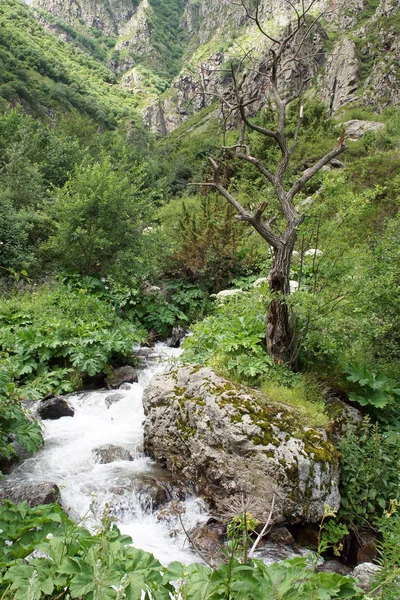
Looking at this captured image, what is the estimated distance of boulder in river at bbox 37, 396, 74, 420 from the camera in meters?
6.88

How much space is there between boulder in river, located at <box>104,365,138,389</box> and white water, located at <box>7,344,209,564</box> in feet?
2.07

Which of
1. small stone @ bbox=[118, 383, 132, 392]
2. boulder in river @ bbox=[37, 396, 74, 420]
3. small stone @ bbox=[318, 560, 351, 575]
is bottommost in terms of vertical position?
boulder in river @ bbox=[37, 396, 74, 420]

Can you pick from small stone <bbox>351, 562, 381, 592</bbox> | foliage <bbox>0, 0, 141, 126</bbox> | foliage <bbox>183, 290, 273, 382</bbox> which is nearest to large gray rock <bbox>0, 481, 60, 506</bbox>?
foliage <bbox>183, 290, 273, 382</bbox>

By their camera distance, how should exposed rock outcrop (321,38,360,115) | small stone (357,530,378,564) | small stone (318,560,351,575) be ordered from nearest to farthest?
small stone (318,560,351,575), small stone (357,530,378,564), exposed rock outcrop (321,38,360,115)

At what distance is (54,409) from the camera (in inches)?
272

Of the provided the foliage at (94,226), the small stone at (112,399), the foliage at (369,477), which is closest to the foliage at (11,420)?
the small stone at (112,399)

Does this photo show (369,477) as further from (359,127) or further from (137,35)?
(137,35)

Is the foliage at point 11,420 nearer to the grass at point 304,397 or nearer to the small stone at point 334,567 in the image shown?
the grass at point 304,397

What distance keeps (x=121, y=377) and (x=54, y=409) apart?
1831 millimetres

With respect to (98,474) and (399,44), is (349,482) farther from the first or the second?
(399,44)

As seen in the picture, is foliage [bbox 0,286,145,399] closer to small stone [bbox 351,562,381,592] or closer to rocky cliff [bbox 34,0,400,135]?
rocky cliff [bbox 34,0,400,135]

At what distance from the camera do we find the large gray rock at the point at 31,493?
4407 mm

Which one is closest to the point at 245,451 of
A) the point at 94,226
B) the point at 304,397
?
the point at 304,397

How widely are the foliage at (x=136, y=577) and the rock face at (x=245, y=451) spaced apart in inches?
103
